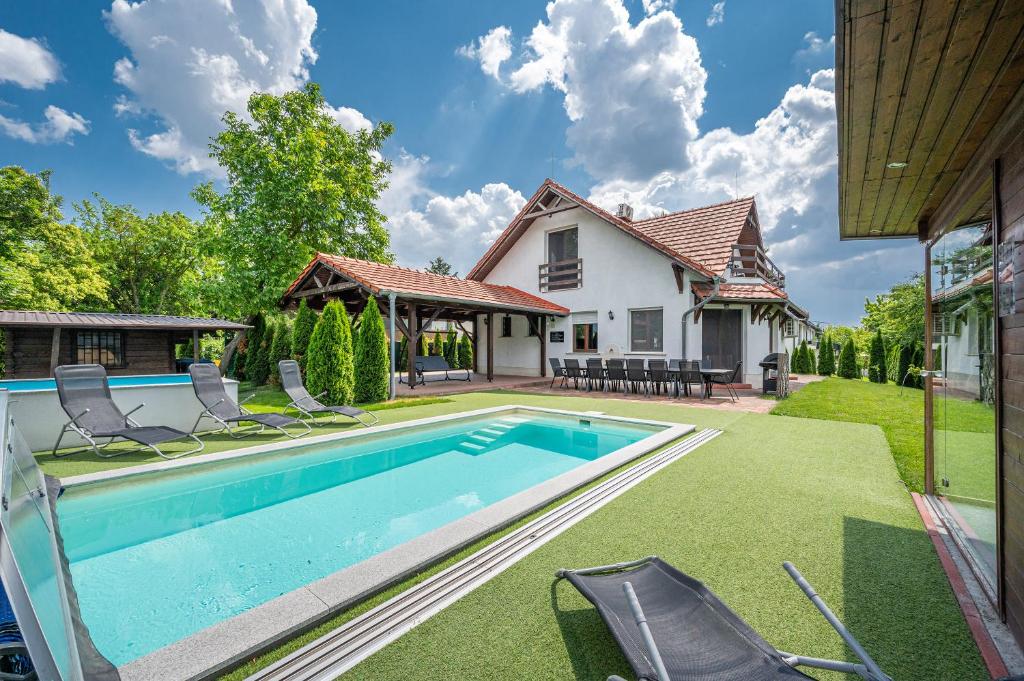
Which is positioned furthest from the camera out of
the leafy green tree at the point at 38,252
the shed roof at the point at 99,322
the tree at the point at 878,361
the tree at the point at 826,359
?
the tree at the point at 826,359

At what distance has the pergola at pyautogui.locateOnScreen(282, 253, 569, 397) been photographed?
1112cm

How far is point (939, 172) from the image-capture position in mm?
3211

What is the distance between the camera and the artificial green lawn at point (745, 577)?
6.55 feet

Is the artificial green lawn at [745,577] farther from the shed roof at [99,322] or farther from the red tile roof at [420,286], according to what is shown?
the shed roof at [99,322]

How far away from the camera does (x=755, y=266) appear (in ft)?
45.4

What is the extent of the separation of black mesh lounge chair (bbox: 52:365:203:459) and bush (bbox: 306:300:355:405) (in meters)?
4.11

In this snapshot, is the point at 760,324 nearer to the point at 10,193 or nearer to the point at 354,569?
the point at 354,569

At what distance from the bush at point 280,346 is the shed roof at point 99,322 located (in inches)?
45.9

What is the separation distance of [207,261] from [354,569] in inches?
939

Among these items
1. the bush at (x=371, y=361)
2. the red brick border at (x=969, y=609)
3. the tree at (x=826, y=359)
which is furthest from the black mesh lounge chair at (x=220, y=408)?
the tree at (x=826, y=359)

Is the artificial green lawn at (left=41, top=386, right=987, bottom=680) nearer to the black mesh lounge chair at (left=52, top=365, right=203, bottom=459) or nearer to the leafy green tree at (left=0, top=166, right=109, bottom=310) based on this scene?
the black mesh lounge chair at (left=52, top=365, right=203, bottom=459)

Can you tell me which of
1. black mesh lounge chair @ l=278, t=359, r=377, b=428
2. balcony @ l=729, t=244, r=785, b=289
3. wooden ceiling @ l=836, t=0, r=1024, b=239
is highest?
balcony @ l=729, t=244, r=785, b=289

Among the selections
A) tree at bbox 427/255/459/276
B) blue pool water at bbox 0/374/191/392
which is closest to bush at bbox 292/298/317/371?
blue pool water at bbox 0/374/191/392

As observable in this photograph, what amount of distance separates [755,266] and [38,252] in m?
29.5
